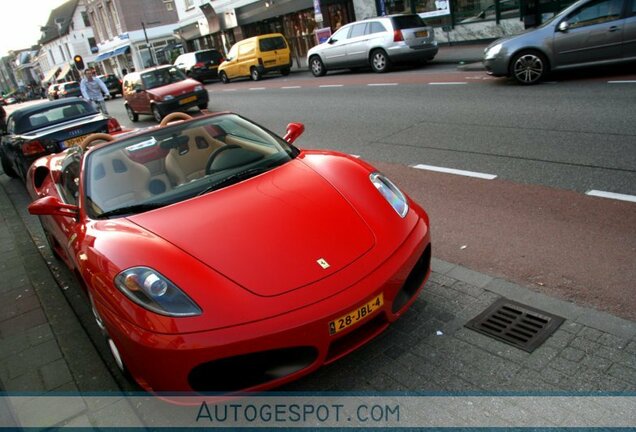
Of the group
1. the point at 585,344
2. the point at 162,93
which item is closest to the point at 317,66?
the point at 162,93

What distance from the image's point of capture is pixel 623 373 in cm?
252

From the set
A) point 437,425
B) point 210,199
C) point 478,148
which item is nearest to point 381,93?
point 478,148

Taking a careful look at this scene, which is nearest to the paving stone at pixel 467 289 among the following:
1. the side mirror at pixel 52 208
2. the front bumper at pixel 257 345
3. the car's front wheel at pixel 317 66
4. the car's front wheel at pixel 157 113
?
the front bumper at pixel 257 345

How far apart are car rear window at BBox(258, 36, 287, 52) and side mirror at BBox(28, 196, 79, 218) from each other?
20.0 metres

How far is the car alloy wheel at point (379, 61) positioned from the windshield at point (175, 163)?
41.5ft

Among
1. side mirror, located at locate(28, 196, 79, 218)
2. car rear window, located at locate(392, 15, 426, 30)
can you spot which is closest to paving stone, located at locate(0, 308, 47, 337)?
side mirror, located at locate(28, 196, 79, 218)

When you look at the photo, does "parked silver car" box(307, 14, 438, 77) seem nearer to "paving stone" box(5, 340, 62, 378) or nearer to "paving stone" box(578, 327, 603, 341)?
"paving stone" box(578, 327, 603, 341)

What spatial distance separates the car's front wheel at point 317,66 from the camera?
18.7 meters

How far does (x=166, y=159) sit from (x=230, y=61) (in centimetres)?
2166

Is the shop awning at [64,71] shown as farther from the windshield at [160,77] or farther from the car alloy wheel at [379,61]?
the car alloy wheel at [379,61]

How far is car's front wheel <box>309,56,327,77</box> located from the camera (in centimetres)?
1870

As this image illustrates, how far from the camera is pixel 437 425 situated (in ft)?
7.87

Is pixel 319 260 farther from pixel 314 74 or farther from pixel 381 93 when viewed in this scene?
pixel 314 74

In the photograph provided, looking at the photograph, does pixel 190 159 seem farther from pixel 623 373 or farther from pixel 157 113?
pixel 157 113
